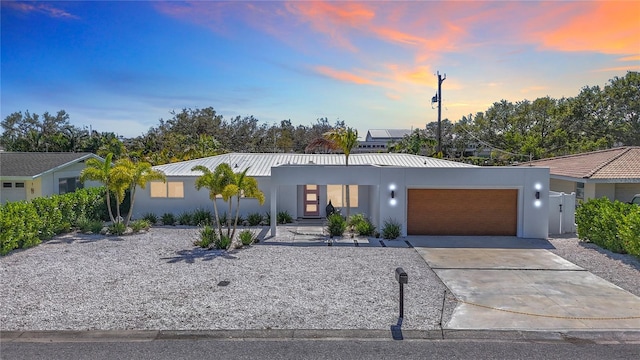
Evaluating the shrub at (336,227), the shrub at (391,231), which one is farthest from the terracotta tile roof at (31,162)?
the shrub at (391,231)

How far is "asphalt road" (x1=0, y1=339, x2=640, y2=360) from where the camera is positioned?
5.97m

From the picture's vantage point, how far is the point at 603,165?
60.2 ft

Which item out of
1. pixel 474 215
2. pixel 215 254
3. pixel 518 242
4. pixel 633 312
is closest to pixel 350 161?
pixel 474 215

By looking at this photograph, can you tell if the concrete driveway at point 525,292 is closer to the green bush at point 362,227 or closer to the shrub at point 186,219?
the green bush at point 362,227

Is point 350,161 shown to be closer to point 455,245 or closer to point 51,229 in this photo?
point 455,245

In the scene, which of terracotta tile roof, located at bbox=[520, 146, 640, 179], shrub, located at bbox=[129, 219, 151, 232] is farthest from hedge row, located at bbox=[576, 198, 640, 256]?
shrub, located at bbox=[129, 219, 151, 232]

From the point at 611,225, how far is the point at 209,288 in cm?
1247

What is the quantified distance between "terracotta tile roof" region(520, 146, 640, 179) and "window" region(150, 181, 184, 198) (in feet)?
56.6

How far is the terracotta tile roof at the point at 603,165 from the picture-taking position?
1720cm

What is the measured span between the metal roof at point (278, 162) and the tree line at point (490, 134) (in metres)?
8.04

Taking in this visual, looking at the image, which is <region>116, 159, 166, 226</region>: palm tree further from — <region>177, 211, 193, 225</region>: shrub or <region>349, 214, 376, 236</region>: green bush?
<region>349, 214, 376, 236</region>: green bush

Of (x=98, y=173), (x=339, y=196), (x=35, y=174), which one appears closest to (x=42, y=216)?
(x=98, y=173)

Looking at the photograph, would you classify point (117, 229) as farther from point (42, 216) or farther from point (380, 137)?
point (380, 137)

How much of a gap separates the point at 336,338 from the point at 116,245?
10040mm
